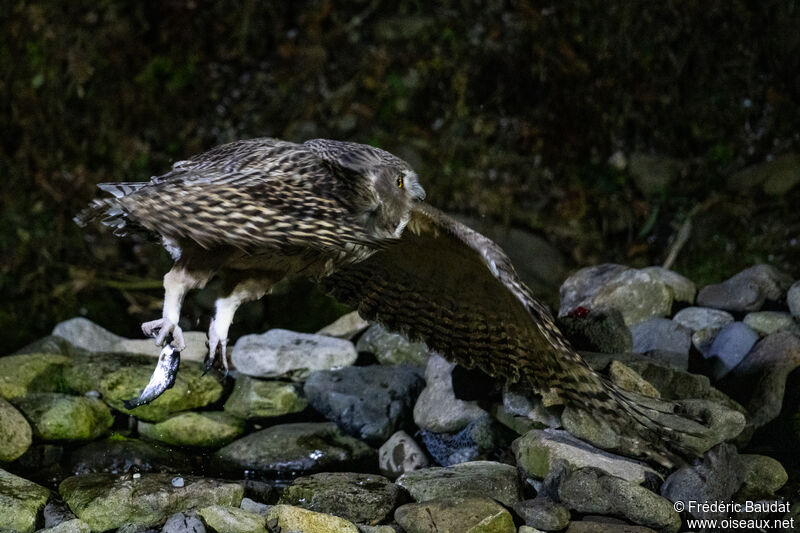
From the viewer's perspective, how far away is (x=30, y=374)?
4.96 metres

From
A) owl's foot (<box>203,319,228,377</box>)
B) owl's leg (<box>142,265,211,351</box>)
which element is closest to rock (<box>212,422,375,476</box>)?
owl's foot (<box>203,319,228,377</box>)

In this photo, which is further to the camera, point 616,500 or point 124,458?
point 124,458

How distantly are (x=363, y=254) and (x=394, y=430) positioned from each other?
163 centimetres

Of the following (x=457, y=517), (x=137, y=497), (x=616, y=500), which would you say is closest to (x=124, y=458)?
(x=137, y=497)

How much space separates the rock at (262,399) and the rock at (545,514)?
5.97 ft

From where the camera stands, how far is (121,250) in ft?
25.4

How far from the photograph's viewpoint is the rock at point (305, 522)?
337 centimetres

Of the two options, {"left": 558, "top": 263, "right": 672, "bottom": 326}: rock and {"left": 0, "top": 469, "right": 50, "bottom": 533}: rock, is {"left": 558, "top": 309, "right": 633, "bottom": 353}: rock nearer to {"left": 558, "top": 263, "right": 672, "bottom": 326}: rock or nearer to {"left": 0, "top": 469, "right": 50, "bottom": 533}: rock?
{"left": 558, "top": 263, "right": 672, "bottom": 326}: rock

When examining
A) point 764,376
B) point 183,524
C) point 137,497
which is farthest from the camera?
point 764,376

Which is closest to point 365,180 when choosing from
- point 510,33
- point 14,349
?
point 14,349

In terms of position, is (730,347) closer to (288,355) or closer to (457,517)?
(457,517)

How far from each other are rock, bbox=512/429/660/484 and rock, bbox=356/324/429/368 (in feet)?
4.63

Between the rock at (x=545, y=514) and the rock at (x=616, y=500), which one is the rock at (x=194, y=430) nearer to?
the rock at (x=545, y=514)

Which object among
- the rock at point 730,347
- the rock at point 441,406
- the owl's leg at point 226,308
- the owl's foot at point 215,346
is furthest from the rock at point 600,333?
the owl's foot at point 215,346
